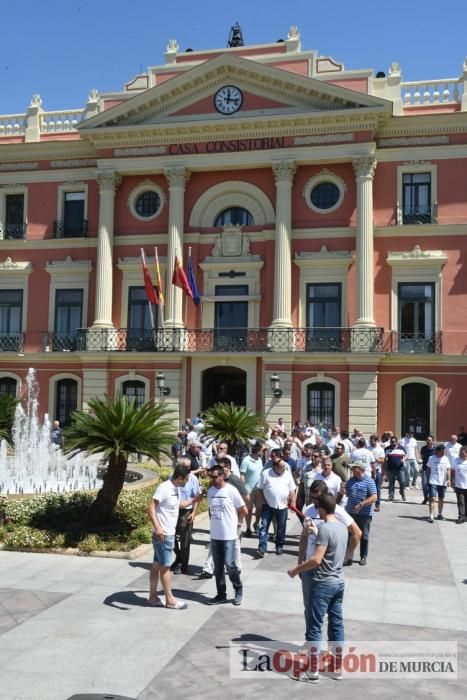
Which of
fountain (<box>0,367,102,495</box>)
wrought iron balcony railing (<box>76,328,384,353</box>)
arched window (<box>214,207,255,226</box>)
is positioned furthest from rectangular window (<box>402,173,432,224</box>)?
fountain (<box>0,367,102,495</box>)

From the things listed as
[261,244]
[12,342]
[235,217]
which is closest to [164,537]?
[261,244]

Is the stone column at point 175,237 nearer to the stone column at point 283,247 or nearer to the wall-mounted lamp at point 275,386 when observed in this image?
the stone column at point 283,247

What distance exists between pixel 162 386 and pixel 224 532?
19.8 meters

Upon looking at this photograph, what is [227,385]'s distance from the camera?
31.1m

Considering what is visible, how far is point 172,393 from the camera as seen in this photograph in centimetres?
2881

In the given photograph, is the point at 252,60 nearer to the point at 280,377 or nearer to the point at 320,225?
the point at 320,225

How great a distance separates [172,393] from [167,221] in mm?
7371

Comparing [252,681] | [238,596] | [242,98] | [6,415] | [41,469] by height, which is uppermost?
[242,98]

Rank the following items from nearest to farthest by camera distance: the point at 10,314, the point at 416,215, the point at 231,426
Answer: the point at 231,426 → the point at 416,215 → the point at 10,314

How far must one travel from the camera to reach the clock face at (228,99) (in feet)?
95.4

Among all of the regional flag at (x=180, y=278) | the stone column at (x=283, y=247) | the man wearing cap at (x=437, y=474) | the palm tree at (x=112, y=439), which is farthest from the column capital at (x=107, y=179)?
the man wearing cap at (x=437, y=474)

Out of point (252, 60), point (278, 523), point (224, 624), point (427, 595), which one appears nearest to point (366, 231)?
point (252, 60)

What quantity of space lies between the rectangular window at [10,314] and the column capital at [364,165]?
1554 cm

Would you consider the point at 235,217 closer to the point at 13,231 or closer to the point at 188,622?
the point at 13,231
